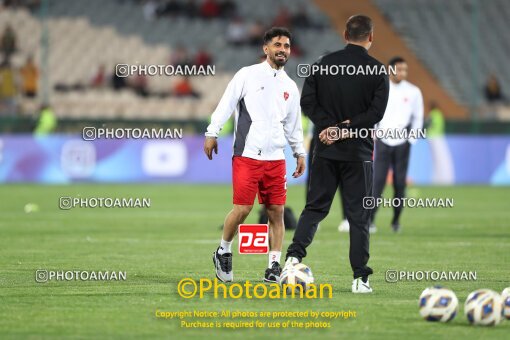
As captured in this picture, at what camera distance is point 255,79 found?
11125mm

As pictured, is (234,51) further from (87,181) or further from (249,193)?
(249,193)

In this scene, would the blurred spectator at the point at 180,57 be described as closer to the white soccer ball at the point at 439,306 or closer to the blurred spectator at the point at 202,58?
the blurred spectator at the point at 202,58

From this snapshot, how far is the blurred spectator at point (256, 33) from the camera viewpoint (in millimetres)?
38156

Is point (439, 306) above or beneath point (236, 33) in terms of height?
beneath

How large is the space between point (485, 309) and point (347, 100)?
8.97 feet

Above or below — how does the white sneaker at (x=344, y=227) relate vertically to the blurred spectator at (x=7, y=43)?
below

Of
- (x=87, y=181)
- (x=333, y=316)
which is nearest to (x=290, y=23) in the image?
(x=87, y=181)

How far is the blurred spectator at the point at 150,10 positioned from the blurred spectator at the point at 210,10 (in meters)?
1.60

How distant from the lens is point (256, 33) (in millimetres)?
38406

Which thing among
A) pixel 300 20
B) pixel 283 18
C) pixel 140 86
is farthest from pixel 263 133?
pixel 300 20

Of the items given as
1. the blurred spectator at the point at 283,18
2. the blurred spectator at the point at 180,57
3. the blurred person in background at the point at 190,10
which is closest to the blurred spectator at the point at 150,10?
the blurred person in background at the point at 190,10

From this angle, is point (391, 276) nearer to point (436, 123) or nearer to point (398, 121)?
point (398, 121)

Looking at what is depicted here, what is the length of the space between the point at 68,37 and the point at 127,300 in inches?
1075

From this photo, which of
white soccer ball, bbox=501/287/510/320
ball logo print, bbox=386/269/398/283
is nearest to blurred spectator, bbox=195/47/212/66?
ball logo print, bbox=386/269/398/283
